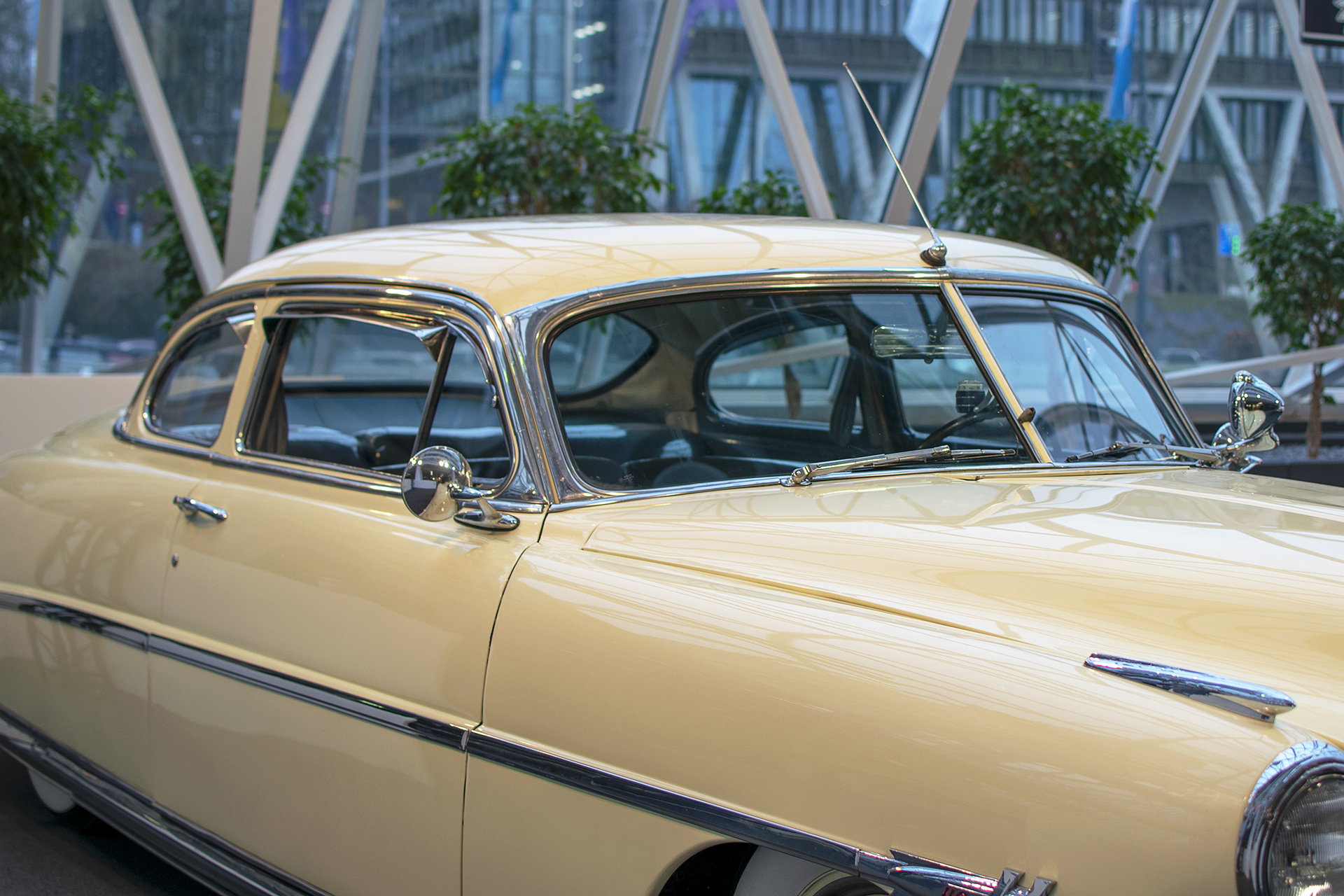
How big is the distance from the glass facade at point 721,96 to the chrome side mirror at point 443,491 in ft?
32.9

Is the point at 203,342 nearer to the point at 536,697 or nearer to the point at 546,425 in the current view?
the point at 546,425

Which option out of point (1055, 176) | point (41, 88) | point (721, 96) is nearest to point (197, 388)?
point (1055, 176)

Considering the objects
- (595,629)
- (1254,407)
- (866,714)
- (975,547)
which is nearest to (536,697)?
(595,629)

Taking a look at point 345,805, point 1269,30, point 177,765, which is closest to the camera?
point 345,805

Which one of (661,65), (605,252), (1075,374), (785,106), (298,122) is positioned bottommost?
(1075,374)

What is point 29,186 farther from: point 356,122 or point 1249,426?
point 1249,426

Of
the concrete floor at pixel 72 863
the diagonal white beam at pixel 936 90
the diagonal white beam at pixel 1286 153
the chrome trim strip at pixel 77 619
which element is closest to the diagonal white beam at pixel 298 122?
the diagonal white beam at pixel 936 90

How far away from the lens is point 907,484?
2172mm

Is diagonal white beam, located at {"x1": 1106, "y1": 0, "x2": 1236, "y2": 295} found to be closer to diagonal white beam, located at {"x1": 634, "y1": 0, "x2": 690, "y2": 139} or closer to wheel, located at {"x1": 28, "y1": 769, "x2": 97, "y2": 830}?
diagonal white beam, located at {"x1": 634, "y1": 0, "x2": 690, "y2": 139}

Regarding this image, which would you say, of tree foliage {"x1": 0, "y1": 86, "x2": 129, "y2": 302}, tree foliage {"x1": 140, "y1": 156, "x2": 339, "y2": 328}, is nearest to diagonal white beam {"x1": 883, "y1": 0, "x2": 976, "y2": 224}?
tree foliage {"x1": 140, "y1": 156, "x2": 339, "y2": 328}

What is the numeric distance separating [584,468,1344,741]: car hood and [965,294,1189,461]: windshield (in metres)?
0.30

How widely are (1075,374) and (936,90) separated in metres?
8.69

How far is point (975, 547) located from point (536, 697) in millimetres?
739

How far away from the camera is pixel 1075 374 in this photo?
267cm
